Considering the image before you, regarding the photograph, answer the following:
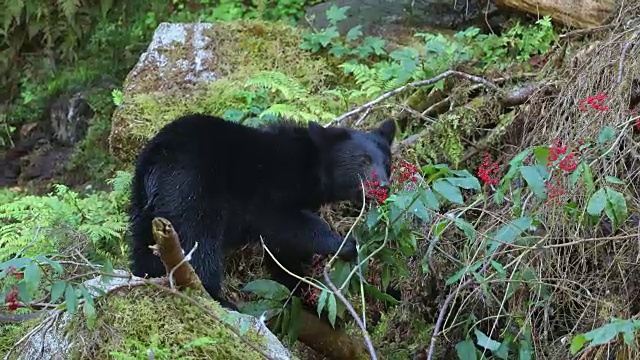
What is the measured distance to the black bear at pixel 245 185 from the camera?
459 centimetres

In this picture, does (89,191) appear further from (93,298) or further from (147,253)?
(93,298)

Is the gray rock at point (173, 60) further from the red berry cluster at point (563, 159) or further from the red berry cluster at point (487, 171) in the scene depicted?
the red berry cluster at point (563, 159)

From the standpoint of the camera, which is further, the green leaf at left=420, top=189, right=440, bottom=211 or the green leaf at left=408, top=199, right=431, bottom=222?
the green leaf at left=408, top=199, right=431, bottom=222

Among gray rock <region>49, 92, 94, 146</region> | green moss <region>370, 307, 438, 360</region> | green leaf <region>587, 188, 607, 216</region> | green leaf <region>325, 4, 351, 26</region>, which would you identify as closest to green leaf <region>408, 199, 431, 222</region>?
green leaf <region>587, 188, 607, 216</region>

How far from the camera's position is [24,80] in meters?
9.94

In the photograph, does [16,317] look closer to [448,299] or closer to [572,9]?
[448,299]

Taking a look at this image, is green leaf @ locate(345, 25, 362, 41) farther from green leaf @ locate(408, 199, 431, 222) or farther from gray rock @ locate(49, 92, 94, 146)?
green leaf @ locate(408, 199, 431, 222)

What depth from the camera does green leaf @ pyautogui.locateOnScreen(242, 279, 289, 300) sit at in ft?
14.1

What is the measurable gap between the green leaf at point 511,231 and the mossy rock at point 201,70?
10.3 ft

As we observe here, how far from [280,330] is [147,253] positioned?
2.75 ft

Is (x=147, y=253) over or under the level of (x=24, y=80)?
over

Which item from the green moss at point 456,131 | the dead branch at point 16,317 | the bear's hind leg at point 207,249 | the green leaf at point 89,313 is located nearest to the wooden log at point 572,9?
the green moss at point 456,131

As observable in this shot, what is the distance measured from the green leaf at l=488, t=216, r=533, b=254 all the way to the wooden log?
2738mm

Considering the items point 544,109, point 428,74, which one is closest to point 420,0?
point 428,74
